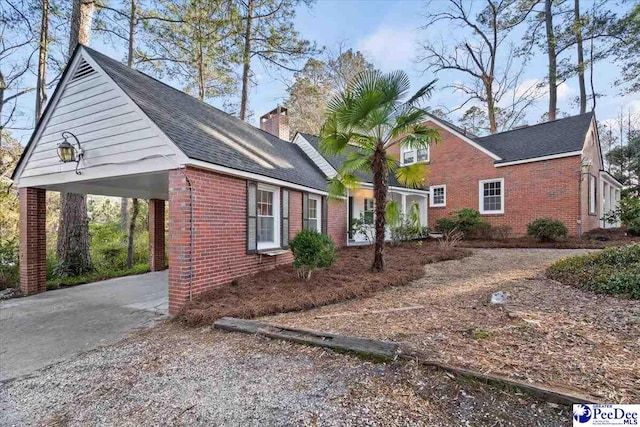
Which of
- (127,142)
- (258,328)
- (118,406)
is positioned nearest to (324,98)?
(127,142)

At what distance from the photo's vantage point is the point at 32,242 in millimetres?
6969

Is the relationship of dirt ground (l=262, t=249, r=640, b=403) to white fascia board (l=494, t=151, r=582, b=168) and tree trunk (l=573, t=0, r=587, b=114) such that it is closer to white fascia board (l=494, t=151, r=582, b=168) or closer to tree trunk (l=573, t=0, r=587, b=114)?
white fascia board (l=494, t=151, r=582, b=168)

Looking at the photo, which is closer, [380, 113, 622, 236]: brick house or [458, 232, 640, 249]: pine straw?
[458, 232, 640, 249]: pine straw

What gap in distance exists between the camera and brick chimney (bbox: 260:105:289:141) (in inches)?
527

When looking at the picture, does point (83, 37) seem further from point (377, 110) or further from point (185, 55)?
point (377, 110)

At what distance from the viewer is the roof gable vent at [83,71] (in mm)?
6094

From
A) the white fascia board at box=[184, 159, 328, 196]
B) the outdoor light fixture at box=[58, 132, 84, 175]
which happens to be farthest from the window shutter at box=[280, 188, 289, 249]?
the outdoor light fixture at box=[58, 132, 84, 175]

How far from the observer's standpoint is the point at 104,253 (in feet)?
39.7

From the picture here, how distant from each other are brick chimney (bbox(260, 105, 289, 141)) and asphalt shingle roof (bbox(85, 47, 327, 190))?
3.72m

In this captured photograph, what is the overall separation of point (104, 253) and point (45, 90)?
6500 mm

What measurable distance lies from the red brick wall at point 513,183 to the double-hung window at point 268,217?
7.66 meters

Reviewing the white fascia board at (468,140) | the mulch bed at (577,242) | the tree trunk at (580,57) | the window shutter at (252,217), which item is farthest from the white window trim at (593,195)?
the window shutter at (252,217)

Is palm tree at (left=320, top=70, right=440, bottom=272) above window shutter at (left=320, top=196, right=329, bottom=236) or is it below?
above

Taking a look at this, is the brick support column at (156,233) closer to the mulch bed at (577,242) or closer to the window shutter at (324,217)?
the window shutter at (324,217)
